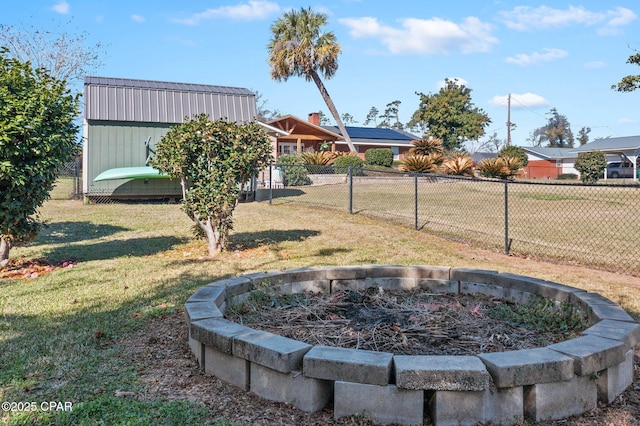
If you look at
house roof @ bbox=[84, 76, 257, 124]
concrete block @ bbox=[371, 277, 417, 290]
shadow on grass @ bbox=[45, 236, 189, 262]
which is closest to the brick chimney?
house roof @ bbox=[84, 76, 257, 124]

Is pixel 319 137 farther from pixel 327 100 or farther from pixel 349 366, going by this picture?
pixel 349 366

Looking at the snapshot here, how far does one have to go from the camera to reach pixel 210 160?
6.91 metres

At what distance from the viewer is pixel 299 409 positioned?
254cm

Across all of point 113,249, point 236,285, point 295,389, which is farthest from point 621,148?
point 295,389

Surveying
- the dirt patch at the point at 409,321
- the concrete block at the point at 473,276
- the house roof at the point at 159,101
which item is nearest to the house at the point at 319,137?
the house roof at the point at 159,101

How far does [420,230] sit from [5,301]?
282 inches

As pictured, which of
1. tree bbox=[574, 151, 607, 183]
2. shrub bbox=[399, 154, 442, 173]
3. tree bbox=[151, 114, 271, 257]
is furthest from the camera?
tree bbox=[574, 151, 607, 183]

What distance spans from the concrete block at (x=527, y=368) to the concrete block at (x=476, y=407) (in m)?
0.07

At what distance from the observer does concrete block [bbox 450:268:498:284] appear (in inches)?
176

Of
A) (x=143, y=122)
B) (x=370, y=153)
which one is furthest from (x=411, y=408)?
(x=370, y=153)

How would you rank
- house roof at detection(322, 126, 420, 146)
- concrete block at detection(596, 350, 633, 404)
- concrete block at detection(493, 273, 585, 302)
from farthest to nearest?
house roof at detection(322, 126, 420, 146), concrete block at detection(493, 273, 585, 302), concrete block at detection(596, 350, 633, 404)

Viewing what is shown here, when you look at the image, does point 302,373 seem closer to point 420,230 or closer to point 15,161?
point 15,161

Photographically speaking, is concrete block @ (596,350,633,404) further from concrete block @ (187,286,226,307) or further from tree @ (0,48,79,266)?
tree @ (0,48,79,266)

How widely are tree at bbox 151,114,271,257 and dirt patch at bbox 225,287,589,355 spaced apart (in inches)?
118
